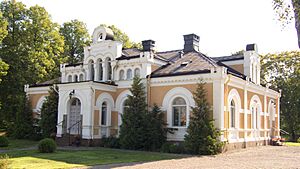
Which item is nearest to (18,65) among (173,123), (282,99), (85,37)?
(85,37)

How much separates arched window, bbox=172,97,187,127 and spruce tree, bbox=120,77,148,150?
1.98m

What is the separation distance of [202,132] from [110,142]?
680cm

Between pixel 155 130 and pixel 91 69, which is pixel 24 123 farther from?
pixel 155 130

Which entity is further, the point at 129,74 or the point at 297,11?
the point at 129,74

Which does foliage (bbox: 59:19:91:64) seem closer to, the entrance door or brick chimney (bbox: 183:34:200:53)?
brick chimney (bbox: 183:34:200:53)

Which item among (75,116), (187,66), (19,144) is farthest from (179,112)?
(19,144)

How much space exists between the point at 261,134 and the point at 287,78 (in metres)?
17.4

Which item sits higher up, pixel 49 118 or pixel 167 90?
pixel 167 90

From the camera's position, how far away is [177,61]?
88.9 ft

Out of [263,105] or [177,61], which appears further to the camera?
[263,105]

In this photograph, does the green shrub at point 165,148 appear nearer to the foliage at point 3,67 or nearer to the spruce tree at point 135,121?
the spruce tree at point 135,121

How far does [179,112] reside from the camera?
23656 mm

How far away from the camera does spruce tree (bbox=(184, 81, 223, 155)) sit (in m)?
20.5

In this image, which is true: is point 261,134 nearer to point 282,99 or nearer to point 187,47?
point 187,47
